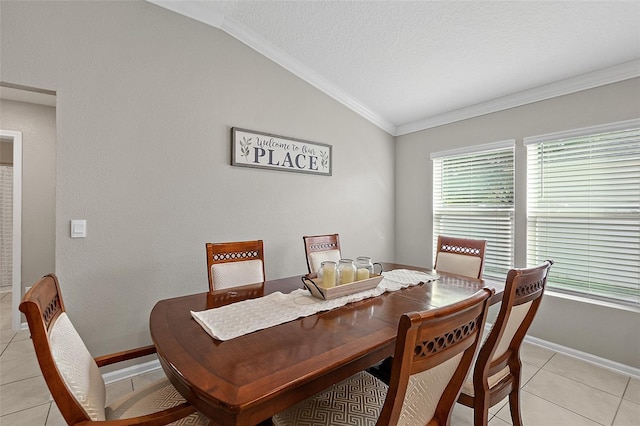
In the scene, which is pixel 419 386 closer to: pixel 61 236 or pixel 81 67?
pixel 61 236

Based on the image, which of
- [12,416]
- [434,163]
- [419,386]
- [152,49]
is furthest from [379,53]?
[12,416]

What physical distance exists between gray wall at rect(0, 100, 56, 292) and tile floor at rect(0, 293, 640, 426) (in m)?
1.06

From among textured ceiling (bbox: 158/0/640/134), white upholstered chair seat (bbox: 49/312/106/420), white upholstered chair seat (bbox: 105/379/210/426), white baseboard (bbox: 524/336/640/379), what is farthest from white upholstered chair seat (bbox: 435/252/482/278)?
white upholstered chair seat (bbox: 49/312/106/420)

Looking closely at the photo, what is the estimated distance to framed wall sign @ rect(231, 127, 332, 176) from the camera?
2842mm

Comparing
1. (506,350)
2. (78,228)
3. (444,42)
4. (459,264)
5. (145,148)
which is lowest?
(506,350)

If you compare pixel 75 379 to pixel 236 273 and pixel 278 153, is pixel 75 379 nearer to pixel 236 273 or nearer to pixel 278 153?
pixel 236 273

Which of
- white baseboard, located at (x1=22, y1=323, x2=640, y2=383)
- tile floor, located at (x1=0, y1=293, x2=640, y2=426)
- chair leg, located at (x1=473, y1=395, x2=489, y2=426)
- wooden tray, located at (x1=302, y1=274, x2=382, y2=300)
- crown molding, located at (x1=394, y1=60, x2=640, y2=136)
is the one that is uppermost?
crown molding, located at (x1=394, y1=60, x2=640, y2=136)

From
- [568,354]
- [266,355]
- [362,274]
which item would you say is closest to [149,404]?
[266,355]

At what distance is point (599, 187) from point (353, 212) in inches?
93.8

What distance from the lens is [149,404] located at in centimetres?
124

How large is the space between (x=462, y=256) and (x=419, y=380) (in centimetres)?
195

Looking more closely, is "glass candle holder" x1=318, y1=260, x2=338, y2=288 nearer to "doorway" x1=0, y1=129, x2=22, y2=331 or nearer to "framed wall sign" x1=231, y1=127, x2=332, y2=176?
"framed wall sign" x1=231, y1=127, x2=332, y2=176

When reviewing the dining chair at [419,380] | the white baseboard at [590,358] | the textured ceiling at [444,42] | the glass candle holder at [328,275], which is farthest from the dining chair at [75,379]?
the white baseboard at [590,358]

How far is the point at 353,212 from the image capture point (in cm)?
381
